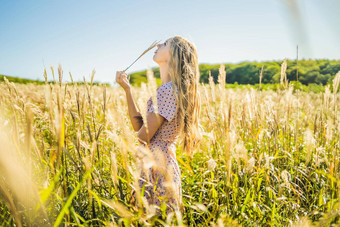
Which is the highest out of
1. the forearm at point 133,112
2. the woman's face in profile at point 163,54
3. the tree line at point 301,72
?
the woman's face in profile at point 163,54

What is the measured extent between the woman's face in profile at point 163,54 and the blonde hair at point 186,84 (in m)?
0.05

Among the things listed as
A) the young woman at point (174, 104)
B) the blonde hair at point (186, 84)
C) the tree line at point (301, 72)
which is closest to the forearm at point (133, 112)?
the young woman at point (174, 104)

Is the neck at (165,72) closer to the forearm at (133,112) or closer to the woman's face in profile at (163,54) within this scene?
the woman's face in profile at (163,54)

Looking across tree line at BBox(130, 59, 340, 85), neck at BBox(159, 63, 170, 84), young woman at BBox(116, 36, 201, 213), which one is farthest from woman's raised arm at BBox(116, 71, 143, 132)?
neck at BBox(159, 63, 170, 84)

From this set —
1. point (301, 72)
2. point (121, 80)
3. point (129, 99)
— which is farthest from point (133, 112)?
point (301, 72)

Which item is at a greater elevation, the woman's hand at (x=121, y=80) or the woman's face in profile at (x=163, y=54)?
the woman's face in profile at (x=163, y=54)

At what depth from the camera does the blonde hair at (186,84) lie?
1978mm

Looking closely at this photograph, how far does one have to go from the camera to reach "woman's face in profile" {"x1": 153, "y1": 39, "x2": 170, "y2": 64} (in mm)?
2168

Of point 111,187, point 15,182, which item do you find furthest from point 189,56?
point 15,182

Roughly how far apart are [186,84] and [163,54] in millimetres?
435

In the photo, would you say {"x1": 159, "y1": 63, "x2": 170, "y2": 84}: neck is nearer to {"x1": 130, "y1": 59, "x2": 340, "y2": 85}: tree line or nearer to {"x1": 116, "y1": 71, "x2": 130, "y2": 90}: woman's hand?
{"x1": 130, "y1": 59, "x2": 340, "y2": 85}: tree line

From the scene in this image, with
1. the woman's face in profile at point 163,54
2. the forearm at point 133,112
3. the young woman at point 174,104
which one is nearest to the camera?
the young woman at point 174,104

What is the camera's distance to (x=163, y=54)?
2193mm

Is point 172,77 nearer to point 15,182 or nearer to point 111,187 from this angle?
point 111,187
